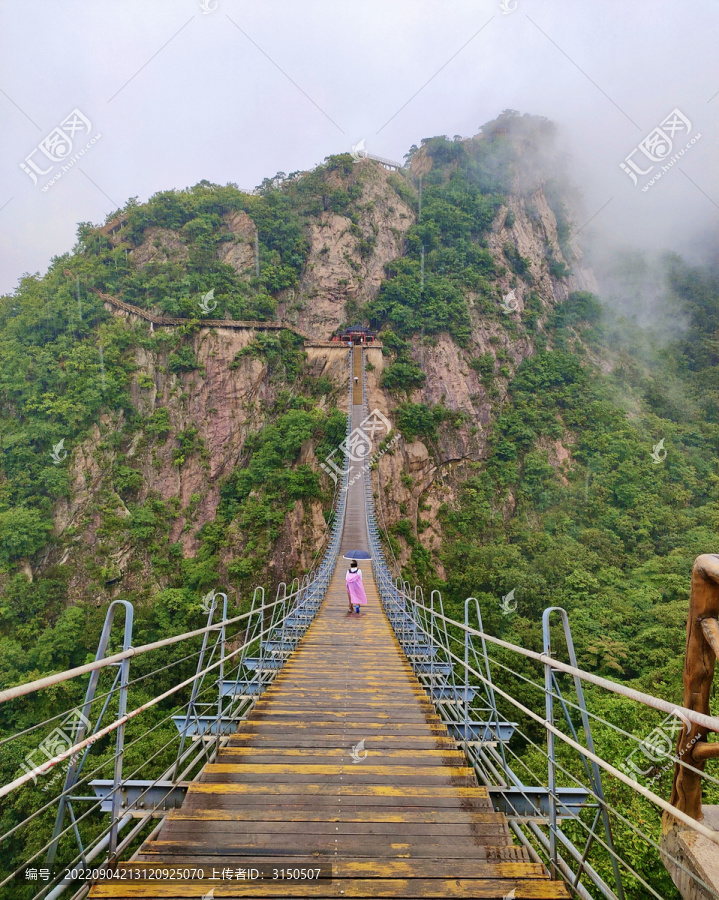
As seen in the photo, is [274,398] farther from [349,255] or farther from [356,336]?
[349,255]

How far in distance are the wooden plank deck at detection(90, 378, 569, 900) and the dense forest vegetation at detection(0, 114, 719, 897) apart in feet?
32.1

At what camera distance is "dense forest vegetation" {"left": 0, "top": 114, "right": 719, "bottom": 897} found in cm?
1803

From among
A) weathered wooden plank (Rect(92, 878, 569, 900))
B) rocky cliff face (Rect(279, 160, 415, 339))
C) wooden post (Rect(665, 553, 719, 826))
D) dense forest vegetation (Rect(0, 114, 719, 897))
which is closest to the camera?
wooden post (Rect(665, 553, 719, 826))

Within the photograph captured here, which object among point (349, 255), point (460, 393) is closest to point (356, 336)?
point (349, 255)

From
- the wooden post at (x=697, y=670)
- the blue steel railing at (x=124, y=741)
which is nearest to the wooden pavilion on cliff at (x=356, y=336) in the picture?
the blue steel railing at (x=124, y=741)

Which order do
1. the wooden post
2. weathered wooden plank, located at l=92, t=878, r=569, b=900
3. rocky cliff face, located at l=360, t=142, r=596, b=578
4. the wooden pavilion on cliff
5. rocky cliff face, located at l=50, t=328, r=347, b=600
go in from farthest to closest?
the wooden pavilion on cliff, rocky cliff face, located at l=360, t=142, r=596, b=578, rocky cliff face, located at l=50, t=328, r=347, b=600, weathered wooden plank, located at l=92, t=878, r=569, b=900, the wooden post

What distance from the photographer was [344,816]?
2453 millimetres

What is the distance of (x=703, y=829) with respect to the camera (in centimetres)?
115

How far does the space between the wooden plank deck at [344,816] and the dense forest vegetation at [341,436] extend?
979 centimetres

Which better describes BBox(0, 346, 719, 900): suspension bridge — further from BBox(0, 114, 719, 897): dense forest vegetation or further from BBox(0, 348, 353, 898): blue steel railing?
BBox(0, 114, 719, 897): dense forest vegetation

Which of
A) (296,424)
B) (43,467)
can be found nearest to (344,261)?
(296,424)

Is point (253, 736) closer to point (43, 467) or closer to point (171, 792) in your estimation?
point (171, 792)

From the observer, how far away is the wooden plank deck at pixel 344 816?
1973 mm

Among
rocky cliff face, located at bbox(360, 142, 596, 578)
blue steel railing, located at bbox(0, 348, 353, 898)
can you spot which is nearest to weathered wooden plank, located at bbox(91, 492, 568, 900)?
blue steel railing, located at bbox(0, 348, 353, 898)
